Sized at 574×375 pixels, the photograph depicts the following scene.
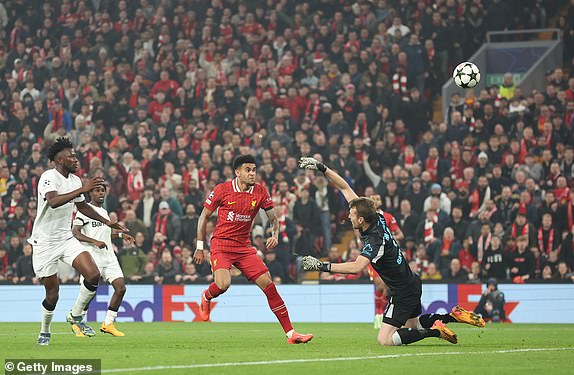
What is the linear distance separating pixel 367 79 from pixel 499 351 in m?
15.5

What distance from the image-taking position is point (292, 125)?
27.2m

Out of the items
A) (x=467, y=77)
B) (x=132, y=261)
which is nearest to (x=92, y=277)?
(x=467, y=77)

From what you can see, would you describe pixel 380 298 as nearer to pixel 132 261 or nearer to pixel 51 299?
pixel 132 261

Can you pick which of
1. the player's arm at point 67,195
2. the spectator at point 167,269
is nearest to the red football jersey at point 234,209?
the player's arm at point 67,195

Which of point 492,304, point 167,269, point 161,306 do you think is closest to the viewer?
point 492,304

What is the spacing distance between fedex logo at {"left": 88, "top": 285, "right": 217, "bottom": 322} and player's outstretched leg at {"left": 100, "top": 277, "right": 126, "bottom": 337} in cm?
705

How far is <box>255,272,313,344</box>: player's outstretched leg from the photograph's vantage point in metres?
13.4

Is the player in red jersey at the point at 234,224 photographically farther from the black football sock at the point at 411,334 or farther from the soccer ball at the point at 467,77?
the soccer ball at the point at 467,77

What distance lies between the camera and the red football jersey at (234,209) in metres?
14.3

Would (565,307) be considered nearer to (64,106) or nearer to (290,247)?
(290,247)

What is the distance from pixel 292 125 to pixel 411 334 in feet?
49.3

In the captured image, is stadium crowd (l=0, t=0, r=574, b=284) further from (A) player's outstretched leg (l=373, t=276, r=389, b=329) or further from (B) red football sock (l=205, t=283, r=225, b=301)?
(B) red football sock (l=205, t=283, r=225, b=301)

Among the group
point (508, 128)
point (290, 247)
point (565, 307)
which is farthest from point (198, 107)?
point (565, 307)

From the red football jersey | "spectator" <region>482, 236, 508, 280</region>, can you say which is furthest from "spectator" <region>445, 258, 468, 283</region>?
the red football jersey
